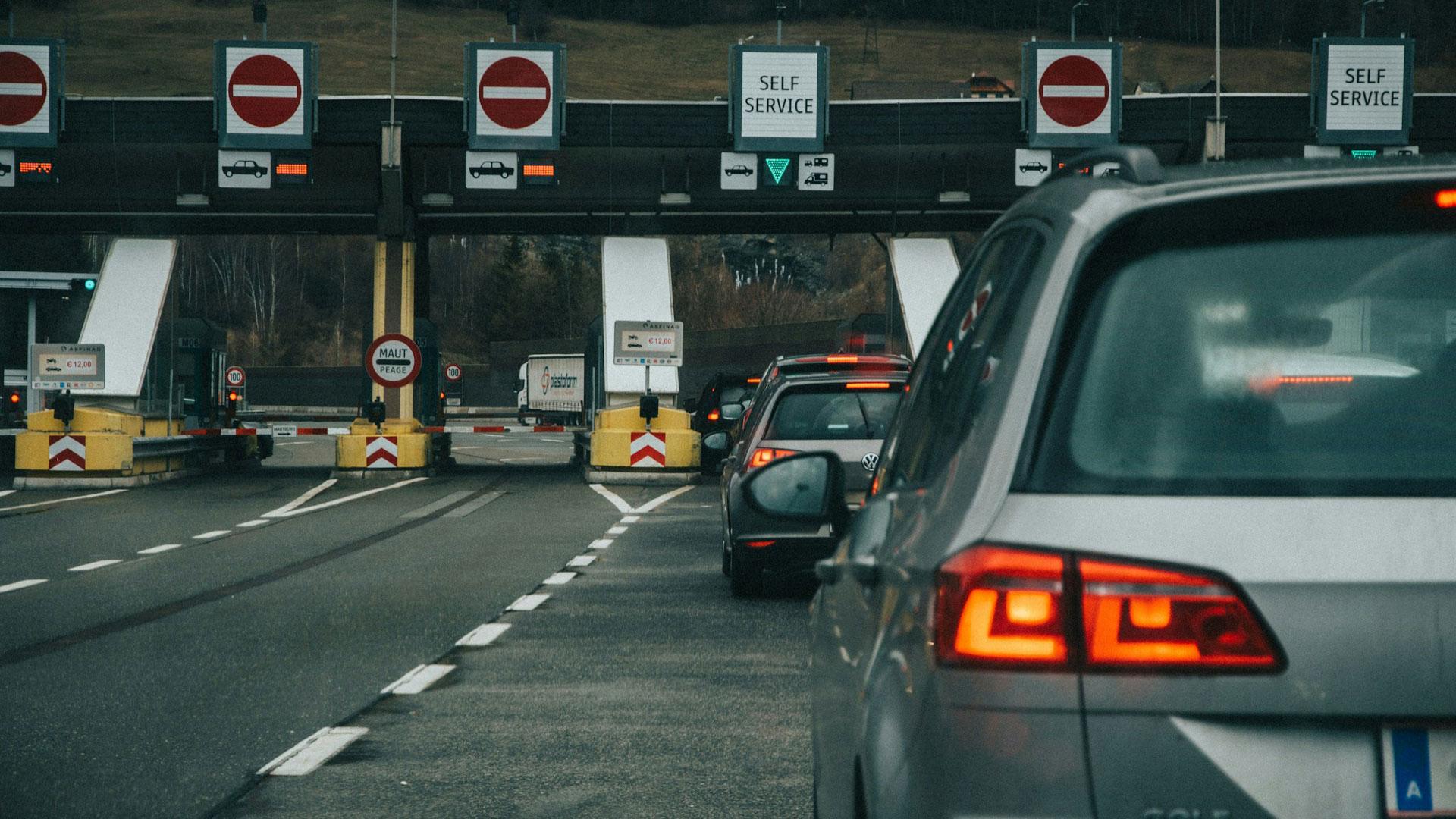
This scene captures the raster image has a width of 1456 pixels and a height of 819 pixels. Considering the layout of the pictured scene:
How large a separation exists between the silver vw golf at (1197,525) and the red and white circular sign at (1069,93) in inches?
1213

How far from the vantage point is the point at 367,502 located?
953 inches

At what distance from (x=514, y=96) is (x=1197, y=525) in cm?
3084

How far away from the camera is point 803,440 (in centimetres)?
1259

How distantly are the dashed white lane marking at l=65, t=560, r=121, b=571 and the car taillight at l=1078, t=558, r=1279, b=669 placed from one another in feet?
43.7

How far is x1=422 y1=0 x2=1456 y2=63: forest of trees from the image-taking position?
130500 millimetres

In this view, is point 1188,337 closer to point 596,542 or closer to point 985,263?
point 985,263

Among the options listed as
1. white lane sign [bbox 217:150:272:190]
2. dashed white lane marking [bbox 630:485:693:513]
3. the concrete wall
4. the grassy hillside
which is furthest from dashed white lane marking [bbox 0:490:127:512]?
the grassy hillside

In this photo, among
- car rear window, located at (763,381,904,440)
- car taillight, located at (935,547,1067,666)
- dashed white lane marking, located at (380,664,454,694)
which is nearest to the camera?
car taillight, located at (935,547,1067,666)

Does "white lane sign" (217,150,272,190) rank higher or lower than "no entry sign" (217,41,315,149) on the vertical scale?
lower

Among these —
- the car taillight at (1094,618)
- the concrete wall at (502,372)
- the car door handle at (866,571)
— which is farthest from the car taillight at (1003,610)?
the concrete wall at (502,372)

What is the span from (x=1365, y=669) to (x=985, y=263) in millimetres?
1243

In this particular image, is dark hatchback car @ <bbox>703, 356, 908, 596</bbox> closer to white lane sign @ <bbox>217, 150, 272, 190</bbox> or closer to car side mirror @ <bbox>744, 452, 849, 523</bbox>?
car side mirror @ <bbox>744, 452, 849, 523</bbox>

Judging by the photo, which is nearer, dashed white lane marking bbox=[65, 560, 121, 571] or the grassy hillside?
dashed white lane marking bbox=[65, 560, 121, 571]

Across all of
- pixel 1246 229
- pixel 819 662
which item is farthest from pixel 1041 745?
pixel 819 662
